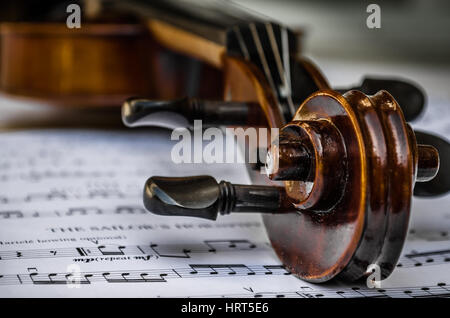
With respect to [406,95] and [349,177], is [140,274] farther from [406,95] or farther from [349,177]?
[406,95]

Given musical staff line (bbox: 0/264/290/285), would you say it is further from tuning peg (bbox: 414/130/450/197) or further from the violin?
tuning peg (bbox: 414/130/450/197)

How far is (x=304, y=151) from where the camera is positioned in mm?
612

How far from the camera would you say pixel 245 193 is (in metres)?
0.67

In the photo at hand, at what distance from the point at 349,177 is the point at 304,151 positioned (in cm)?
5

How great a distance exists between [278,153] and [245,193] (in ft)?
0.26

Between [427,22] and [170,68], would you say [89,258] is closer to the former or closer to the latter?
[170,68]

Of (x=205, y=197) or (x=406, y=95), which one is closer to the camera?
(x=205, y=197)

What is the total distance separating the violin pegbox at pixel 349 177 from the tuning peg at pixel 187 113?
143 millimetres

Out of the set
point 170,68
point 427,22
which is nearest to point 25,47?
point 170,68

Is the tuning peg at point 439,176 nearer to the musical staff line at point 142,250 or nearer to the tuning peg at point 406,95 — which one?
the tuning peg at point 406,95

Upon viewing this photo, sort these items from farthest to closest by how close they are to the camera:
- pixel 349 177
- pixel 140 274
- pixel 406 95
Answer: pixel 406 95 → pixel 140 274 → pixel 349 177

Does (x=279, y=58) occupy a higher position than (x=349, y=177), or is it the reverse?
(x=279, y=58)

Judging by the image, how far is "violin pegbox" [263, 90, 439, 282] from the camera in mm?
553

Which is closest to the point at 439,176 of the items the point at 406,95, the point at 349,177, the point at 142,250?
Result: the point at 406,95
